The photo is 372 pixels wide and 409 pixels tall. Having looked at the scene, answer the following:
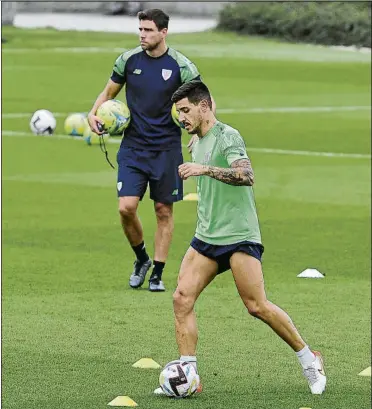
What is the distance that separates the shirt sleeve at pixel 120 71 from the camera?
12336 mm

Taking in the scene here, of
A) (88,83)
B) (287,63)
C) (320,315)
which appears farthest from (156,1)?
(320,315)

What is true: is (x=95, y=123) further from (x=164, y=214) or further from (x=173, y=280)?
(x=173, y=280)

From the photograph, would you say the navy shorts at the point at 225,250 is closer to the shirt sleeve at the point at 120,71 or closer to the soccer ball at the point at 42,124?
the shirt sleeve at the point at 120,71

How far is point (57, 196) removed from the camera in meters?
18.9

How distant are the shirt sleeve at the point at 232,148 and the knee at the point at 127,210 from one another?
3.58 meters

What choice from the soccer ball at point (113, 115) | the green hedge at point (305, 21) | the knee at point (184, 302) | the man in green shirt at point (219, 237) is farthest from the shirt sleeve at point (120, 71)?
the green hedge at point (305, 21)

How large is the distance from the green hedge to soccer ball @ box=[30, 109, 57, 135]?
28.8 m

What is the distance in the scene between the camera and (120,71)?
12406 millimetres

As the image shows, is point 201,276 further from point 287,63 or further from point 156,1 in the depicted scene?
point 156,1

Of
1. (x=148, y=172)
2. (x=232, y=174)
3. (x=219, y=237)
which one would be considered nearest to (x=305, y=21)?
(x=148, y=172)

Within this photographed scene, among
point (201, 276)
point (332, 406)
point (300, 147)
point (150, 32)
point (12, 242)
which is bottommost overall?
point (300, 147)

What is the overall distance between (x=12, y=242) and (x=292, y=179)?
6967 millimetres

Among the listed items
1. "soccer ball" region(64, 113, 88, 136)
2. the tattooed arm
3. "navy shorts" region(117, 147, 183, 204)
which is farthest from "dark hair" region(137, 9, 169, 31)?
"soccer ball" region(64, 113, 88, 136)

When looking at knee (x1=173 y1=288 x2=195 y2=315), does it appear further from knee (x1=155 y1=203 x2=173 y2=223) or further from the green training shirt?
knee (x1=155 y1=203 x2=173 y2=223)
